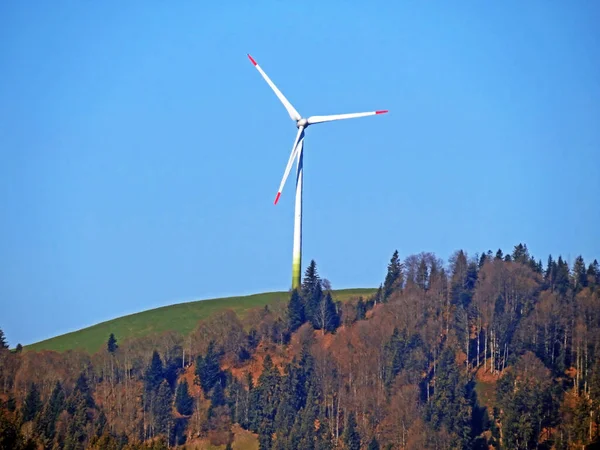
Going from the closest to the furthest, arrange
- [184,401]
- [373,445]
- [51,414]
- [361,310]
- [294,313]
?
[373,445] < [51,414] < [184,401] < [361,310] < [294,313]

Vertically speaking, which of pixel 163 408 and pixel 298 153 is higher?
pixel 298 153

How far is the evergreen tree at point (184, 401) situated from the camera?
565 feet

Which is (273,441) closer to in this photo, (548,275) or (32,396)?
(32,396)

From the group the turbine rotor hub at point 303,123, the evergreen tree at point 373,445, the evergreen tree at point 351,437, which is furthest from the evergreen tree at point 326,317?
the evergreen tree at point 373,445

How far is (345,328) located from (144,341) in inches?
1125

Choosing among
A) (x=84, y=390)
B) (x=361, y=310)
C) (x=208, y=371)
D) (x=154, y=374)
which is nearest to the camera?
(x=84, y=390)

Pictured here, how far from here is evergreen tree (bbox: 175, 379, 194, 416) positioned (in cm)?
17225

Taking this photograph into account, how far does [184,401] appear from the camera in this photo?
566 feet

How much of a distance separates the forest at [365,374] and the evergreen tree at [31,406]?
0.62 feet

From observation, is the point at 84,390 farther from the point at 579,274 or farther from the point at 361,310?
the point at 579,274

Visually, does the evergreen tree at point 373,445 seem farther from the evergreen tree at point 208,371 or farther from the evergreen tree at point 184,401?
the evergreen tree at point 208,371

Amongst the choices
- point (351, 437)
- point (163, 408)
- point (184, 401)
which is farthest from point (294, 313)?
point (351, 437)

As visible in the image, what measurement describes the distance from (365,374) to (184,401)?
79.2 feet

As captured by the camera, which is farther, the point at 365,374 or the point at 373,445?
the point at 365,374
